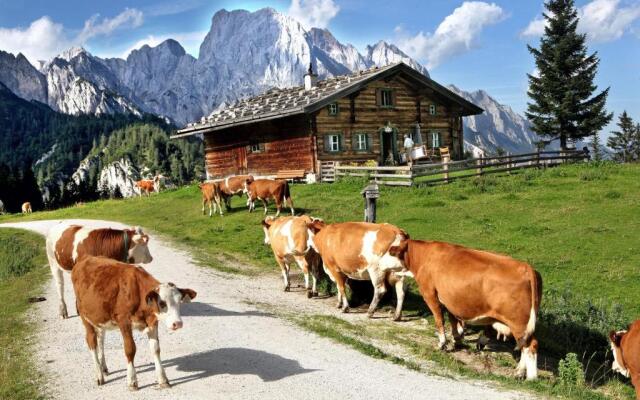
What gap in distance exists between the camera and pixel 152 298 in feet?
20.5

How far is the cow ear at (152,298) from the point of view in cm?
620

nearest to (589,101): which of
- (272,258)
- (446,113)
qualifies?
(446,113)

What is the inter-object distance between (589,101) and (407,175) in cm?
2682

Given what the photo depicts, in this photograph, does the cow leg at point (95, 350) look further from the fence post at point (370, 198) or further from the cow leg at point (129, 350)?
the fence post at point (370, 198)

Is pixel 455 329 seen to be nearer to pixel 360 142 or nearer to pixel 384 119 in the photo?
pixel 360 142

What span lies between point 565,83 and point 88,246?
43.4 metres

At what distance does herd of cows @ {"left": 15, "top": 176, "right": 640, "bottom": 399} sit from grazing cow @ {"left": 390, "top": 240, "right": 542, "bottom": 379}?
0.05ft

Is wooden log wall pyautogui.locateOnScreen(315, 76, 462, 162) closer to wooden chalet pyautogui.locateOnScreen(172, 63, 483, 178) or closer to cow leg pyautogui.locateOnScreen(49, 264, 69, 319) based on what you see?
wooden chalet pyautogui.locateOnScreen(172, 63, 483, 178)

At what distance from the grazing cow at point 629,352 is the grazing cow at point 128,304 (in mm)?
5508

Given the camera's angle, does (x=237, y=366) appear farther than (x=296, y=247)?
No

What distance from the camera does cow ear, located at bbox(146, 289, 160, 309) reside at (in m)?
6.20

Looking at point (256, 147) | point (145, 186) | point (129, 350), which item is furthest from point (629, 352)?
point (145, 186)

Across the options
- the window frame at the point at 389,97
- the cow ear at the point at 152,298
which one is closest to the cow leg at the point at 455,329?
the cow ear at the point at 152,298

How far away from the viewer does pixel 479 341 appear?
889 centimetres
